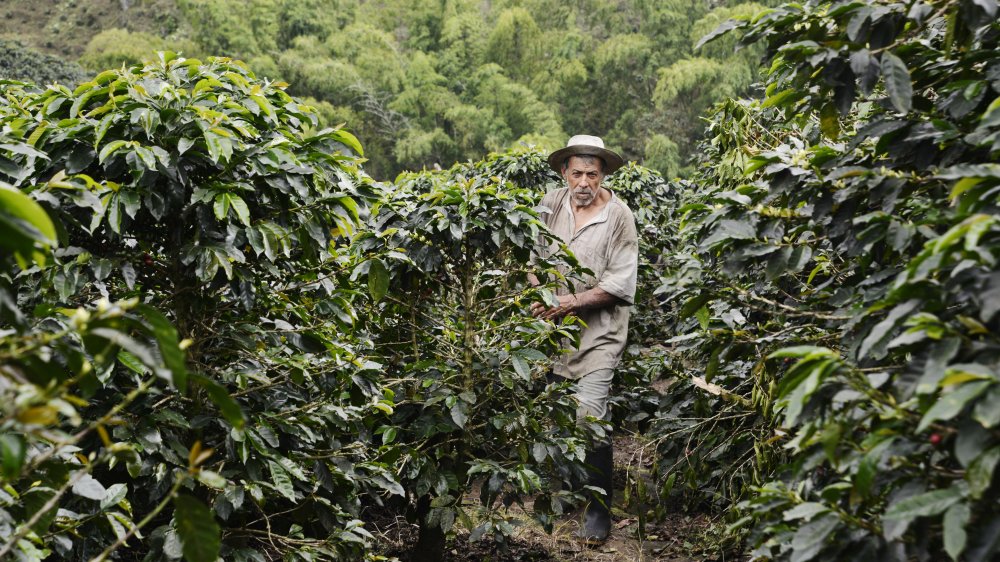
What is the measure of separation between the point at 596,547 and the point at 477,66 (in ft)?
69.8

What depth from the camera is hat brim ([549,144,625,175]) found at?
424 cm

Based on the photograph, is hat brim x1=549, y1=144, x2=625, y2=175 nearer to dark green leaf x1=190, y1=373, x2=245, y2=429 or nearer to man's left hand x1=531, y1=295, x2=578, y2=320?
man's left hand x1=531, y1=295, x2=578, y2=320

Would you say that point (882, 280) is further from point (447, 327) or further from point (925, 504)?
point (447, 327)

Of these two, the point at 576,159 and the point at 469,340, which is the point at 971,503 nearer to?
the point at 469,340

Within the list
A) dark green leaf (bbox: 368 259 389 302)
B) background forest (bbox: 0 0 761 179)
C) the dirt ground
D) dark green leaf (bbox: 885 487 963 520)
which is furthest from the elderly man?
background forest (bbox: 0 0 761 179)

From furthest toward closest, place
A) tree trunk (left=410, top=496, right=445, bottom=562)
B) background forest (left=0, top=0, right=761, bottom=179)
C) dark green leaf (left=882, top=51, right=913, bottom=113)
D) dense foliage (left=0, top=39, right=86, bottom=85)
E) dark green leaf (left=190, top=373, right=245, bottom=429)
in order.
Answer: background forest (left=0, top=0, right=761, bottom=179) → dense foliage (left=0, top=39, right=86, bottom=85) → tree trunk (left=410, top=496, right=445, bottom=562) → dark green leaf (left=882, top=51, right=913, bottom=113) → dark green leaf (left=190, top=373, right=245, bottom=429)

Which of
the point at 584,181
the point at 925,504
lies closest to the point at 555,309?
the point at 584,181

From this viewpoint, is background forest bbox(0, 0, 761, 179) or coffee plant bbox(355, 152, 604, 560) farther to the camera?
background forest bbox(0, 0, 761, 179)

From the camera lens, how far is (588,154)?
14.0ft

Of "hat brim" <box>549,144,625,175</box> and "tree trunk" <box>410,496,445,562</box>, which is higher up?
"hat brim" <box>549,144,625,175</box>

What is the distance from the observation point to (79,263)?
7.58ft

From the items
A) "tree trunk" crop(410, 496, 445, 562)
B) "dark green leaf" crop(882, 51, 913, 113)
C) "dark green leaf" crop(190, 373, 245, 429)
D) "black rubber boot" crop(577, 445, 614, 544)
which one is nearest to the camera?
"dark green leaf" crop(190, 373, 245, 429)

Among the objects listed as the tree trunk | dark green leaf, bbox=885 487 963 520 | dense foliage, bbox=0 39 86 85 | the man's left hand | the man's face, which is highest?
dark green leaf, bbox=885 487 963 520

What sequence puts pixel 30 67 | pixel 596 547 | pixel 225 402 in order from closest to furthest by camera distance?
pixel 225 402 → pixel 596 547 → pixel 30 67
